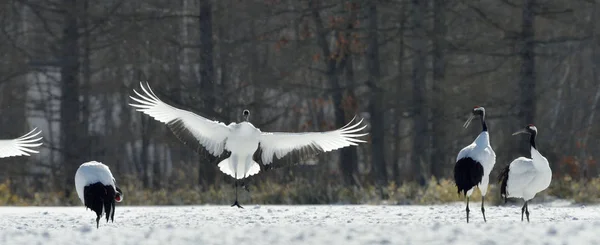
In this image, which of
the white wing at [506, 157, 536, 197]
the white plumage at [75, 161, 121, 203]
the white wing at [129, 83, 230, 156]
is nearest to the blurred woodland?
the white wing at [129, 83, 230, 156]

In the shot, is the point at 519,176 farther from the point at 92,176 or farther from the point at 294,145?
the point at 92,176

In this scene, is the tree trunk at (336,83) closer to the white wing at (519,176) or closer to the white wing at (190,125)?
the white wing at (190,125)

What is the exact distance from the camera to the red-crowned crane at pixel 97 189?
52.1ft

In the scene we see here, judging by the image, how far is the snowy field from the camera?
12289 mm

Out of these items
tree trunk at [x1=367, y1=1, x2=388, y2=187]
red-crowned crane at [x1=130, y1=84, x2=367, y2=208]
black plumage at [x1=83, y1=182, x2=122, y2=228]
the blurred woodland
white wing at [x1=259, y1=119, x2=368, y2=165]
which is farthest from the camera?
tree trunk at [x1=367, y1=1, x2=388, y2=187]

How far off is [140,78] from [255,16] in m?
5.42

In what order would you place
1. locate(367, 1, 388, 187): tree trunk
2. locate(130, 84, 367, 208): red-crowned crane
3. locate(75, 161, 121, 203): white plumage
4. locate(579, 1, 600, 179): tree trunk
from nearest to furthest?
locate(75, 161, 121, 203): white plumage, locate(130, 84, 367, 208): red-crowned crane, locate(367, 1, 388, 187): tree trunk, locate(579, 1, 600, 179): tree trunk

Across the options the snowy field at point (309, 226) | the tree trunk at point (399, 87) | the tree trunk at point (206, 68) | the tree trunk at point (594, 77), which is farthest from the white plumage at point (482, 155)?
the tree trunk at point (206, 68)

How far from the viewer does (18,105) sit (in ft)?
108

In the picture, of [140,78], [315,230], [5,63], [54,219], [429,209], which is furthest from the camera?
[140,78]

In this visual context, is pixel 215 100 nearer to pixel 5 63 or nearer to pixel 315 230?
pixel 5 63

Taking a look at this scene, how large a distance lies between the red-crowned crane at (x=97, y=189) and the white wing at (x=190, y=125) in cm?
236

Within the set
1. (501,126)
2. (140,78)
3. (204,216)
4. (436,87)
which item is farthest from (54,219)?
(501,126)

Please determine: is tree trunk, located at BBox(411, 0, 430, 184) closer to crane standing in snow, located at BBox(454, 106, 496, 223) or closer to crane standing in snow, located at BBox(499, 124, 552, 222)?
crane standing in snow, located at BBox(499, 124, 552, 222)
